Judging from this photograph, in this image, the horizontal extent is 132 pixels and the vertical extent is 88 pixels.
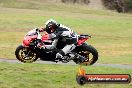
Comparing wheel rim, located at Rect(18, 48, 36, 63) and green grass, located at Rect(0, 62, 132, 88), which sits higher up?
wheel rim, located at Rect(18, 48, 36, 63)

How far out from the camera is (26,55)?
16234 millimetres

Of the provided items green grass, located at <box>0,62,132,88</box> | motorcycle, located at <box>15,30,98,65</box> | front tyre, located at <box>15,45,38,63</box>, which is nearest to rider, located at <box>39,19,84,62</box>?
motorcycle, located at <box>15,30,98,65</box>

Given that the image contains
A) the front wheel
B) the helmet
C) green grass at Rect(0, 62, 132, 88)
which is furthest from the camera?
the front wheel

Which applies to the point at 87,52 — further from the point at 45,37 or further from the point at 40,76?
the point at 40,76

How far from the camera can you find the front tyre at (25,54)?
52.9ft

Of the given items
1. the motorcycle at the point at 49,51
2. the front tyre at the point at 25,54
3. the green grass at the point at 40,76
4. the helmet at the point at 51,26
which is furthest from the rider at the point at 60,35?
the green grass at the point at 40,76

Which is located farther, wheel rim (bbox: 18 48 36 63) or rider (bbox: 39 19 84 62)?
wheel rim (bbox: 18 48 36 63)

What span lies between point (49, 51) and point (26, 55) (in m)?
0.94

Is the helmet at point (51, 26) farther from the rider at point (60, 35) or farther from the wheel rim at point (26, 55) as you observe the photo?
the wheel rim at point (26, 55)

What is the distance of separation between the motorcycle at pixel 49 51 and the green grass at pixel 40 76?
50cm

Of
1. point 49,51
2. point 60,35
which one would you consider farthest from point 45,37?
point 60,35

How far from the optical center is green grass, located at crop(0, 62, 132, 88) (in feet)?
46.4

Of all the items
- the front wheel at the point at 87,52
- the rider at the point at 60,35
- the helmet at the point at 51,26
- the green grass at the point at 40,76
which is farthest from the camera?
the front wheel at the point at 87,52

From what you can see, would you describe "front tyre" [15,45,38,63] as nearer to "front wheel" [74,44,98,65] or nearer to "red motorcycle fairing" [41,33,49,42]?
"red motorcycle fairing" [41,33,49,42]
